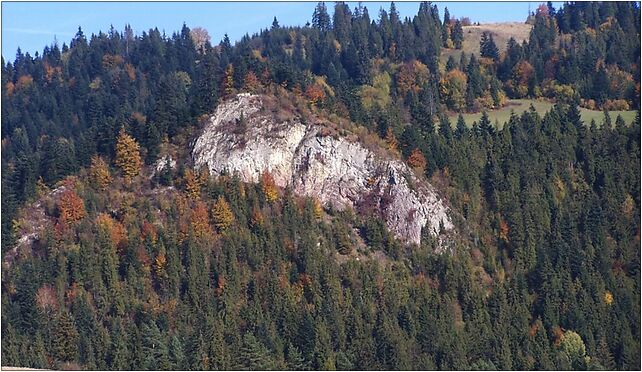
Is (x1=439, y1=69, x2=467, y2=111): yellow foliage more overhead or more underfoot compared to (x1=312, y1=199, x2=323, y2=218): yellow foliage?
more overhead

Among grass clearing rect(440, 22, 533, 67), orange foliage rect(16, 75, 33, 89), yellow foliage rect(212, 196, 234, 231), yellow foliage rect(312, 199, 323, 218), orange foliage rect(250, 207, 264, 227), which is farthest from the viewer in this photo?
orange foliage rect(16, 75, 33, 89)

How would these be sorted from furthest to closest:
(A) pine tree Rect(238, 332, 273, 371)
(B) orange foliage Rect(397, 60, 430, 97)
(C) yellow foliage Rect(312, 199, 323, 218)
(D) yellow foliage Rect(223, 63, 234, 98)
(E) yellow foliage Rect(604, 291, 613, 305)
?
1. (B) orange foliage Rect(397, 60, 430, 97)
2. (D) yellow foliage Rect(223, 63, 234, 98)
3. (C) yellow foliage Rect(312, 199, 323, 218)
4. (E) yellow foliage Rect(604, 291, 613, 305)
5. (A) pine tree Rect(238, 332, 273, 371)

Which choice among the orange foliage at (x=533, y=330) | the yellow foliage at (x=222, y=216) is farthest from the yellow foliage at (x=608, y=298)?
the yellow foliage at (x=222, y=216)

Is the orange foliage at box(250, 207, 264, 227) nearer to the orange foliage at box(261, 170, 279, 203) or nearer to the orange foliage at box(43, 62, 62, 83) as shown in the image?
the orange foliage at box(261, 170, 279, 203)

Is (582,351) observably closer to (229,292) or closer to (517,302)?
(517,302)

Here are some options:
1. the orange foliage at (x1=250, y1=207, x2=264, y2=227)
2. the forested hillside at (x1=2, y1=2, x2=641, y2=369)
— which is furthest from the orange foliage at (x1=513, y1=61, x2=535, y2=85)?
the orange foliage at (x1=250, y1=207, x2=264, y2=227)

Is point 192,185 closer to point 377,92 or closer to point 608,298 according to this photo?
point 608,298

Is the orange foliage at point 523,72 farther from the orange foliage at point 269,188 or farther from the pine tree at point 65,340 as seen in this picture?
the pine tree at point 65,340
